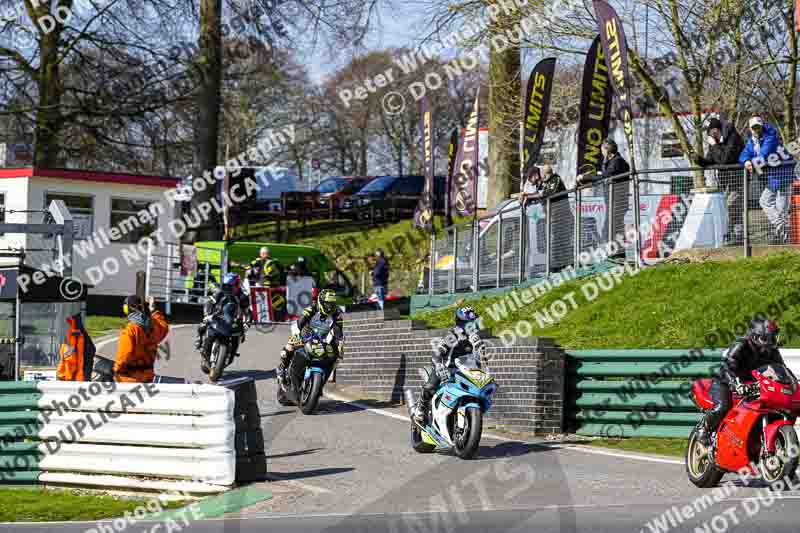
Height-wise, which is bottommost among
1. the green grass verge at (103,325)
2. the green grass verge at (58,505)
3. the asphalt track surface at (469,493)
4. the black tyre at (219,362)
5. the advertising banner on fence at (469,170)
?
the green grass verge at (58,505)

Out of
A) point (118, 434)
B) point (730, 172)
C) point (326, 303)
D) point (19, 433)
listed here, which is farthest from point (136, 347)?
point (730, 172)

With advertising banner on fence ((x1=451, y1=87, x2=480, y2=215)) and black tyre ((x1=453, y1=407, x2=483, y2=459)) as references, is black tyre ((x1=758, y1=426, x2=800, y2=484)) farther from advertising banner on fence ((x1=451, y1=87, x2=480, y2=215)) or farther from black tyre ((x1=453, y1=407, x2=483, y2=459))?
advertising banner on fence ((x1=451, y1=87, x2=480, y2=215))

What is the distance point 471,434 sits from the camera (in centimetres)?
1229

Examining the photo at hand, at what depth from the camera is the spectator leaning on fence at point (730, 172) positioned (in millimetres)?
16766

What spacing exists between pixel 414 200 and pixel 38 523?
37968mm

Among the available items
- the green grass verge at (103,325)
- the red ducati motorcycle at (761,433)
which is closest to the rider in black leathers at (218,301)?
the green grass verge at (103,325)

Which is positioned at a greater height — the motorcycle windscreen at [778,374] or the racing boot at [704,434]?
the motorcycle windscreen at [778,374]

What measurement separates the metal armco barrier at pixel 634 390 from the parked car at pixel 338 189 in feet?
112

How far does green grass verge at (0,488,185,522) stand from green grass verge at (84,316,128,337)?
573 inches

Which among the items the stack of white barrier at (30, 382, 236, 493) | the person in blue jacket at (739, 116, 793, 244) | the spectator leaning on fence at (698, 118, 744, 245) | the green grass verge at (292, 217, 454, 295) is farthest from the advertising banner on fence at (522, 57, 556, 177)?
the green grass verge at (292, 217, 454, 295)

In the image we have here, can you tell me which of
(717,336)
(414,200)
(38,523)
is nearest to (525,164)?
(717,336)

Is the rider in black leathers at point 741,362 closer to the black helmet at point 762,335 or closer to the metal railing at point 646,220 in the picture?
the black helmet at point 762,335

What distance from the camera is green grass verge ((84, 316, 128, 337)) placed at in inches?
1038

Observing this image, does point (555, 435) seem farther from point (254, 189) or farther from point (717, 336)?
point (254, 189)
